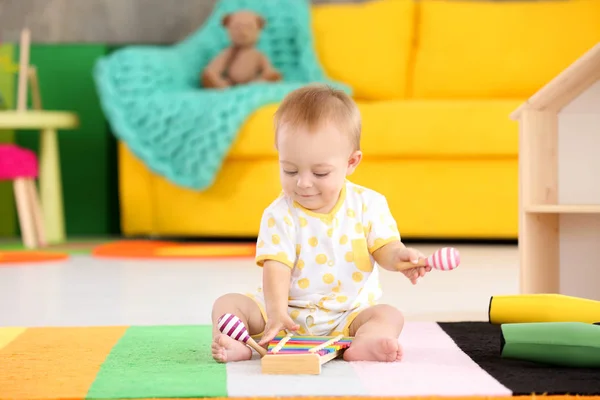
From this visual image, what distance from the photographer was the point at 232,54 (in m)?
3.55

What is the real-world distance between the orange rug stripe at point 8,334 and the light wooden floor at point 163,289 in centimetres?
9

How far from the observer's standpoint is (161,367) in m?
1.14

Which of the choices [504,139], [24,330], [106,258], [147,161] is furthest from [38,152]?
[24,330]

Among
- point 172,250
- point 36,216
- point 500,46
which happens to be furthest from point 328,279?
point 500,46

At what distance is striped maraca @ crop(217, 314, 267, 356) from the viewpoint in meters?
1.20

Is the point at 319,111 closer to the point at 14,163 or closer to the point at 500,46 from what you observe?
the point at 14,163

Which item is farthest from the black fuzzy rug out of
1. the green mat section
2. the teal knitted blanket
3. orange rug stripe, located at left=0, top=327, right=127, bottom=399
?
the teal knitted blanket

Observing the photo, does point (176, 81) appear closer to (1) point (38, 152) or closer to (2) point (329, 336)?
(1) point (38, 152)

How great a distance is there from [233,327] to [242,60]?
2413 millimetres

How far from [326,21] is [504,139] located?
109cm

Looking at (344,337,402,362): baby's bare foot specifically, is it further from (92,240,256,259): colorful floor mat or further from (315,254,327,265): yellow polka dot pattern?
(92,240,256,259): colorful floor mat

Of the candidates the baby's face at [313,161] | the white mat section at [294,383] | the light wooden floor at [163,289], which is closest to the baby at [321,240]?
the baby's face at [313,161]

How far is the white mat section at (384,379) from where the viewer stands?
→ 100 centimetres

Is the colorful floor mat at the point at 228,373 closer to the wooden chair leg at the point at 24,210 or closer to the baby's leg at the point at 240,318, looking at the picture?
the baby's leg at the point at 240,318
